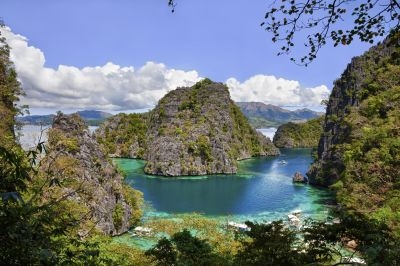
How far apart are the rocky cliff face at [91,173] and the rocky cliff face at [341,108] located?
35.3 m

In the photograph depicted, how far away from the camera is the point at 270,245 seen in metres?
15.0

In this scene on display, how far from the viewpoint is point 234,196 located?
195ft

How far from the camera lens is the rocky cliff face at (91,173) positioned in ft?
114

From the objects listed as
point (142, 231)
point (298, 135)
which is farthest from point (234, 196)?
point (298, 135)

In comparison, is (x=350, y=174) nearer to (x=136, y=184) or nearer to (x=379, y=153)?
(x=379, y=153)

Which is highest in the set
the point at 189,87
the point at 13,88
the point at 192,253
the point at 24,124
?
the point at 189,87

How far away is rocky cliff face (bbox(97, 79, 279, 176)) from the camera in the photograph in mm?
87156

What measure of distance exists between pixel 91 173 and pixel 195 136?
187 feet

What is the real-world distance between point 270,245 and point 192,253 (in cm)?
368

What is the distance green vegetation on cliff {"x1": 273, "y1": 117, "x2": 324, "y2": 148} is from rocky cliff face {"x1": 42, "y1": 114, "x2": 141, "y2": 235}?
145m

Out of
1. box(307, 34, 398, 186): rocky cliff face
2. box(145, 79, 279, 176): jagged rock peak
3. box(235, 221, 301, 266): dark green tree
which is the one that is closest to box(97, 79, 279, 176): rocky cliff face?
box(145, 79, 279, 176): jagged rock peak

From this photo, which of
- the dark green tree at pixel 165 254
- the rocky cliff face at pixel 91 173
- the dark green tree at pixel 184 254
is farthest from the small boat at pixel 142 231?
the dark green tree at pixel 165 254

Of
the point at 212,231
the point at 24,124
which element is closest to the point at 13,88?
the point at 24,124

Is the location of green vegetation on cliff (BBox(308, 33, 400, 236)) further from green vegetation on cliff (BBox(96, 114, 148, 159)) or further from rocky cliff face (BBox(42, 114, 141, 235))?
green vegetation on cliff (BBox(96, 114, 148, 159))
